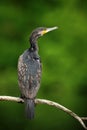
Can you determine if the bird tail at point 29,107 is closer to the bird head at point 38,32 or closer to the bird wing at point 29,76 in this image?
the bird wing at point 29,76

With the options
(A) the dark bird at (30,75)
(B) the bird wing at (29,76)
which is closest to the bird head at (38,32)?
(A) the dark bird at (30,75)

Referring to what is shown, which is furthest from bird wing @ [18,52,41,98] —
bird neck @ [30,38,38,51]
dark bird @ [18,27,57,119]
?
bird neck @ [30,38,38,51]

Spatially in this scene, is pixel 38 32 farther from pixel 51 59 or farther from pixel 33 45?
pixel 51 59

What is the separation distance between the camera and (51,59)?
51.1 ft

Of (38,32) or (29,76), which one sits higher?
(38,32)

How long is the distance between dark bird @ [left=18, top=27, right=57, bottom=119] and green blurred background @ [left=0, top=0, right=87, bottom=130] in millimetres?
5372

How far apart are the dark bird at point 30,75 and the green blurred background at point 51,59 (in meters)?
5.37

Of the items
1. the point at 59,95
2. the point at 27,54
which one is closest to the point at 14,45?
the point at 59,95

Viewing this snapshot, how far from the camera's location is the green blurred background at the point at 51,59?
15375 mm

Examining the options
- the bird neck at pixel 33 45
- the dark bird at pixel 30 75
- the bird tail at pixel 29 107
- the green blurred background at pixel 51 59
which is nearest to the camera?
the bird tail at pixel 29 107

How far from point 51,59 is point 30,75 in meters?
6.16

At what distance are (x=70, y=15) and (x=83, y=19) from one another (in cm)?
25

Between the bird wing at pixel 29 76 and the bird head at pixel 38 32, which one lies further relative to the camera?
the bird head at pixel 38 32

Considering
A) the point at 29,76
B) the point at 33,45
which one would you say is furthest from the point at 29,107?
the point at 33,45
